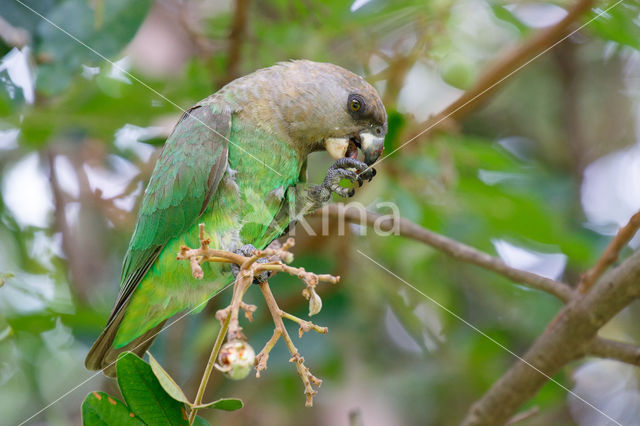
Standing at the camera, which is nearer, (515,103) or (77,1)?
(77,1)

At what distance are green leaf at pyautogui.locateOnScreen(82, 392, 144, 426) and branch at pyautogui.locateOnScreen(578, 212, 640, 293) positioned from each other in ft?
5.09

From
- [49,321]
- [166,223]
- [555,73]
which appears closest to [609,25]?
[555,73]

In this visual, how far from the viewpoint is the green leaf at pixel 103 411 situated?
150 centimetres

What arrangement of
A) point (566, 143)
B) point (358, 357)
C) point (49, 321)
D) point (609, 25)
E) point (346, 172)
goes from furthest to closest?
1. point (566, 143)
2. point (358, 357)
3. point (49, 321)
4. point (609, 25)
5. point (346, 172)

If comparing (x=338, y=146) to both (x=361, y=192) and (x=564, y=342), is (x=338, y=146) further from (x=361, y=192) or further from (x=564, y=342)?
(x=564, y=342)

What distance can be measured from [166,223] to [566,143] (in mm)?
2736

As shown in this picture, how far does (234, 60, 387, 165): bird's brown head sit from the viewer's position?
239cm

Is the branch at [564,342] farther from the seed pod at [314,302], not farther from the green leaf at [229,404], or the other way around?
the green leaf at [229,404]

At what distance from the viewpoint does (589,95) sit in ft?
13.5

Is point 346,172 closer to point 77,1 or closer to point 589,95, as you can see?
point 77,1

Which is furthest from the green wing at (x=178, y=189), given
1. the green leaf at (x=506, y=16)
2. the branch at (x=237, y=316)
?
the green leaf at (x=506, y=16)

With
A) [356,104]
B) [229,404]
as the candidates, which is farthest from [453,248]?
[229,404]

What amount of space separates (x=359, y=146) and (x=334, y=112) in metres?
0.17

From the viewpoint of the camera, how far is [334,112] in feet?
7.86
